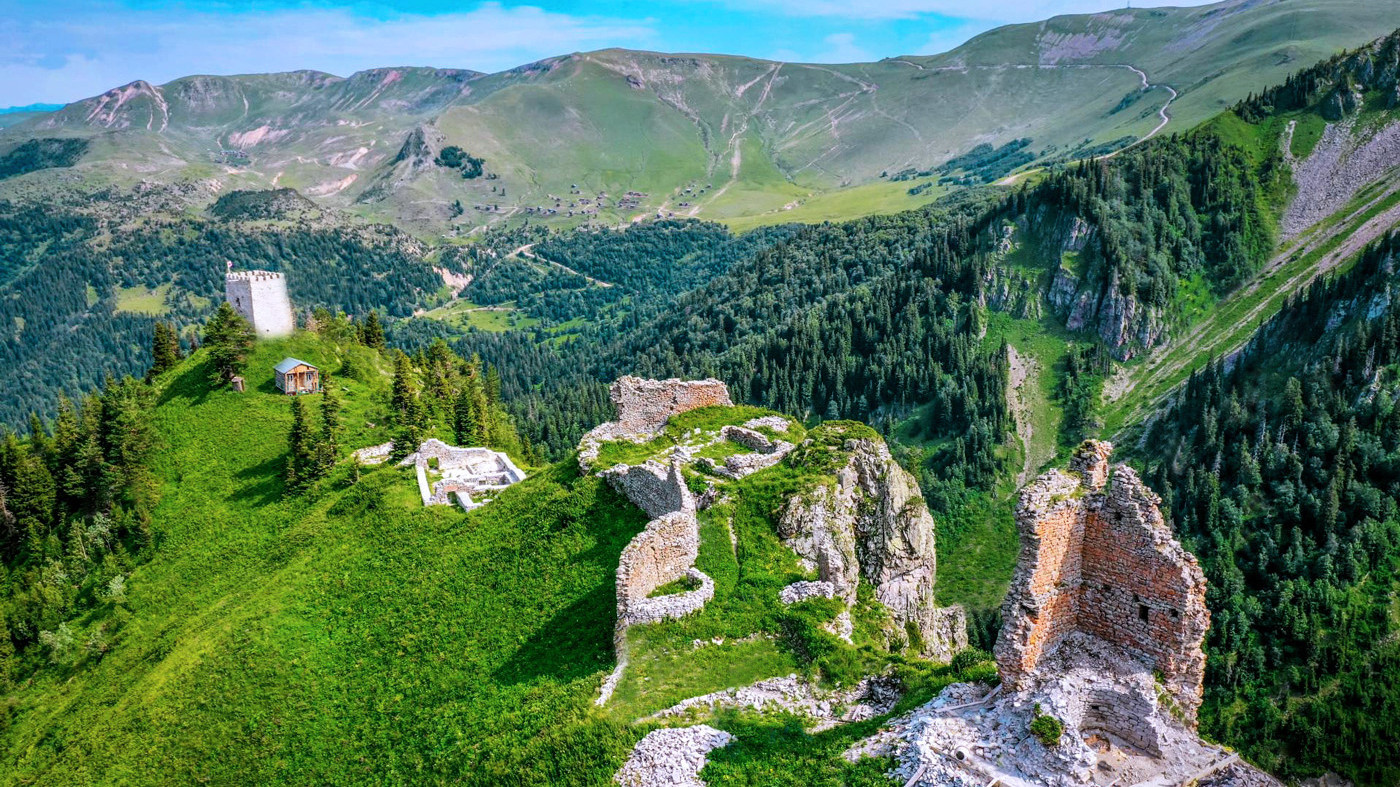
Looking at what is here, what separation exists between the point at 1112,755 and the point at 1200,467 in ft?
316

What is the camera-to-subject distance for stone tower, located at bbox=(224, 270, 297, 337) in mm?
78938

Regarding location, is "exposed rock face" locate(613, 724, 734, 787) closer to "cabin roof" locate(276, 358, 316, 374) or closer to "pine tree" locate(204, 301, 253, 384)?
"cabin roof" locate(276, 358, 316, 374)

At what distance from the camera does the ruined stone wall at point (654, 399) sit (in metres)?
52.5

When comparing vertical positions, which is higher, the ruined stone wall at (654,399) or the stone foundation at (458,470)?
the ruined stone wall at (654,399)

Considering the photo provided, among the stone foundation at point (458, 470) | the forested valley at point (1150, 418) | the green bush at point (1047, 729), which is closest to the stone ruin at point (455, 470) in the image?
the stone foundation at point (458, 470)

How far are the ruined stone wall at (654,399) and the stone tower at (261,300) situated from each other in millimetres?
46311

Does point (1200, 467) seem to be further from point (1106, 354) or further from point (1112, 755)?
point (1112, 755)

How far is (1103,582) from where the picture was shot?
71.5 ft

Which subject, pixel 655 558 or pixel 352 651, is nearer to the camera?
pixel 655 558

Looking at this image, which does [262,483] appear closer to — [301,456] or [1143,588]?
[301,456]

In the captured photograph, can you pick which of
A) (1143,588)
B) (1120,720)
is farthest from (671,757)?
(1143,588)

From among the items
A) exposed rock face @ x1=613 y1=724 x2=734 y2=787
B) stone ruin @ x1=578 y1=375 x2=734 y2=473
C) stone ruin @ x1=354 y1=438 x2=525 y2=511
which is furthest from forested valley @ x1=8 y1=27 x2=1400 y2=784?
exposed rock face @ x1=613 y1=724 x2=734 y2=787

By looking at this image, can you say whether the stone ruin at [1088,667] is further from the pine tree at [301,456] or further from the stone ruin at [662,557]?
the pine tree at [301,456]

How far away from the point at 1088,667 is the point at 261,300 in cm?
8080
